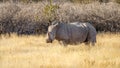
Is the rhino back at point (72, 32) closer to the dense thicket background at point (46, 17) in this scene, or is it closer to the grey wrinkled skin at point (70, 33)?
the grey wrinkled skin at point (70, 33)

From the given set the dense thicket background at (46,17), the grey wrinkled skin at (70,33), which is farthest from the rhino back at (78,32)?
the dense thicket background at (46,17)

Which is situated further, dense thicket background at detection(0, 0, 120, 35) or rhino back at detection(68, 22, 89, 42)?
dense thicket background at detection(0, 0, 120, 35)

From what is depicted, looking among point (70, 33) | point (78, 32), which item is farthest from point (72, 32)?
point (78, 32)

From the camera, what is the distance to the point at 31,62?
1095cm

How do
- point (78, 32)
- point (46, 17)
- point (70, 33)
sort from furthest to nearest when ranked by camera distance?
point (46, 17) < point (78, 32) < point (70, 33)

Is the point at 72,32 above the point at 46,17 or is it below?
above

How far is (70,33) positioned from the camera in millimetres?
14922

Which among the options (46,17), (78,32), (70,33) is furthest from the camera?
(46,17)

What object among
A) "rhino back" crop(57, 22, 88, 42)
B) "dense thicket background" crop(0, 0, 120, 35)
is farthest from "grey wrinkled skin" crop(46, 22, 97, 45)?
"dense thicket background" crop(0, 0, 120, 35)

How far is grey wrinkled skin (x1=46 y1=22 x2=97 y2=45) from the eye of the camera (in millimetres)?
14352

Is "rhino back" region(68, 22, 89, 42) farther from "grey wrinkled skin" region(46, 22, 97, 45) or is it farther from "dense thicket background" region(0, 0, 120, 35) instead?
"dense thicket background" region(0, 0, 120, 35)

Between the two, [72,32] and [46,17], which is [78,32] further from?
[46,17]

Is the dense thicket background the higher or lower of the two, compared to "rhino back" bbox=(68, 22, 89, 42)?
lower

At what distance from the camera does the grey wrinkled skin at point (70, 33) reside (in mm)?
14352
